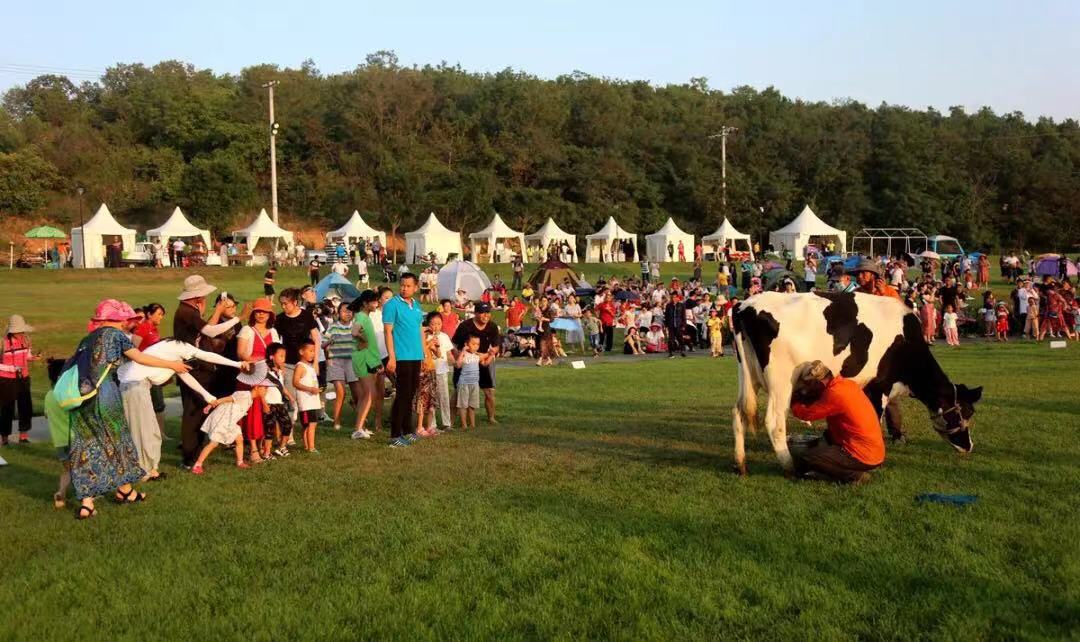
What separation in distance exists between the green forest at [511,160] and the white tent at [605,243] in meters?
11.6

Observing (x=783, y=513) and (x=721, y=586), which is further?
(x=783, y=513)

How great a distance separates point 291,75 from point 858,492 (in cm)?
8232

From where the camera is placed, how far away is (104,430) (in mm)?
7160

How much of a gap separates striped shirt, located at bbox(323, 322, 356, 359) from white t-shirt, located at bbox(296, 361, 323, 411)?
3.88 ft

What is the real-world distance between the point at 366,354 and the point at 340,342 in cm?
50

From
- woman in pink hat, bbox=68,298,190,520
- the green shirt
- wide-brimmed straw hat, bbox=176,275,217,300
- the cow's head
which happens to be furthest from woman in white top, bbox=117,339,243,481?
the cow's head

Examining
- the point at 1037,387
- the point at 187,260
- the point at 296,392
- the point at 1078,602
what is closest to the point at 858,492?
the point at 1078,602

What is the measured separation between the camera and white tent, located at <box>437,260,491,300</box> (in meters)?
33.4

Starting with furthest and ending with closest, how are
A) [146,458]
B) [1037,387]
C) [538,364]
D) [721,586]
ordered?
[538,364], [1037,387], [146,458], [721,586]

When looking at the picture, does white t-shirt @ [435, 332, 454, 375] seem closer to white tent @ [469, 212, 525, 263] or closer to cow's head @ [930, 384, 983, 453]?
cow's head @ [930, 384, 983, 453]

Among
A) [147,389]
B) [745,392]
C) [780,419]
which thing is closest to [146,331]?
[147,389]

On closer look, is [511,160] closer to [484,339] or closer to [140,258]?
[140,258]

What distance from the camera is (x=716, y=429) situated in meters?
10.1

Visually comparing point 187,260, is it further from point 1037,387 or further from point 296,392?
point 1037,387
